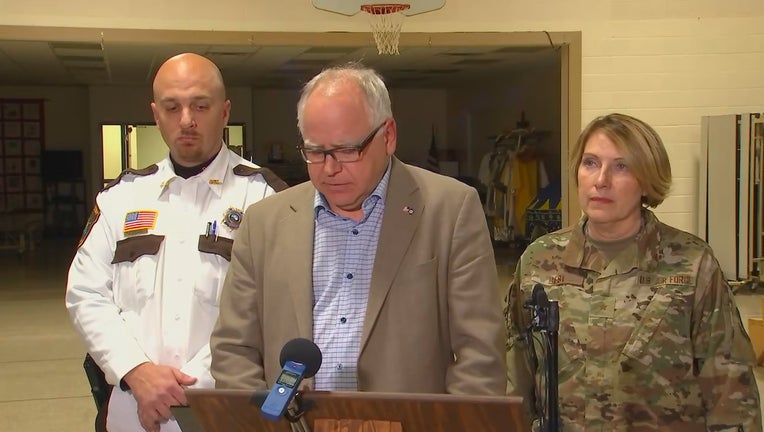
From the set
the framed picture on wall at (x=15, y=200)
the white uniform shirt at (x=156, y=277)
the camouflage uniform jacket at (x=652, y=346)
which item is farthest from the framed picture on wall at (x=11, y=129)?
the camouflage uniform jacket at (x=652, y=346)

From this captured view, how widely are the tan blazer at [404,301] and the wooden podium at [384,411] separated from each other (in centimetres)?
51

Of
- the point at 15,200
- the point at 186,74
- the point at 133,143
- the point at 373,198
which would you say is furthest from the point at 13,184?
the point at 373,198

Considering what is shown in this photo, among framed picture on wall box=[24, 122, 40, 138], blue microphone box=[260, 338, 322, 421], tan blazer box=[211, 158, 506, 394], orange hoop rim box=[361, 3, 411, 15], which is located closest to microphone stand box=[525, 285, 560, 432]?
tan blazer box=[211, 158, 506, 394]

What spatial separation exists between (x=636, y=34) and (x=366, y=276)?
5.20 metres

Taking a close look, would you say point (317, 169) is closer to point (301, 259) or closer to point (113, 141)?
point (301, 259)

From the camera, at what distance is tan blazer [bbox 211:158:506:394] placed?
1.82 metres

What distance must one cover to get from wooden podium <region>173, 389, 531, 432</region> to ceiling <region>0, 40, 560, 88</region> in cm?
626

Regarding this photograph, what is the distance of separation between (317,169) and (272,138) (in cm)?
1481

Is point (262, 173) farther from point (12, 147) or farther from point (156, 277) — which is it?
point (12, 147)

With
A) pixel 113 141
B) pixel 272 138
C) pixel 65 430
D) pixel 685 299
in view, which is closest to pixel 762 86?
pixel 685 299

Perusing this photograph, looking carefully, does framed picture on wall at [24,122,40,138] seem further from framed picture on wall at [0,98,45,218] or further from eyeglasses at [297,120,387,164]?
eyeglasses at [297,120,387,164]

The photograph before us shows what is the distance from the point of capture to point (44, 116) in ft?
53.6

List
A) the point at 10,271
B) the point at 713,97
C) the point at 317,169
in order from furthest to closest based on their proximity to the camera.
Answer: the point at 10,271 < the point at 713,97 < the point at 317,169

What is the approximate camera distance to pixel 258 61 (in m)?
10.7
